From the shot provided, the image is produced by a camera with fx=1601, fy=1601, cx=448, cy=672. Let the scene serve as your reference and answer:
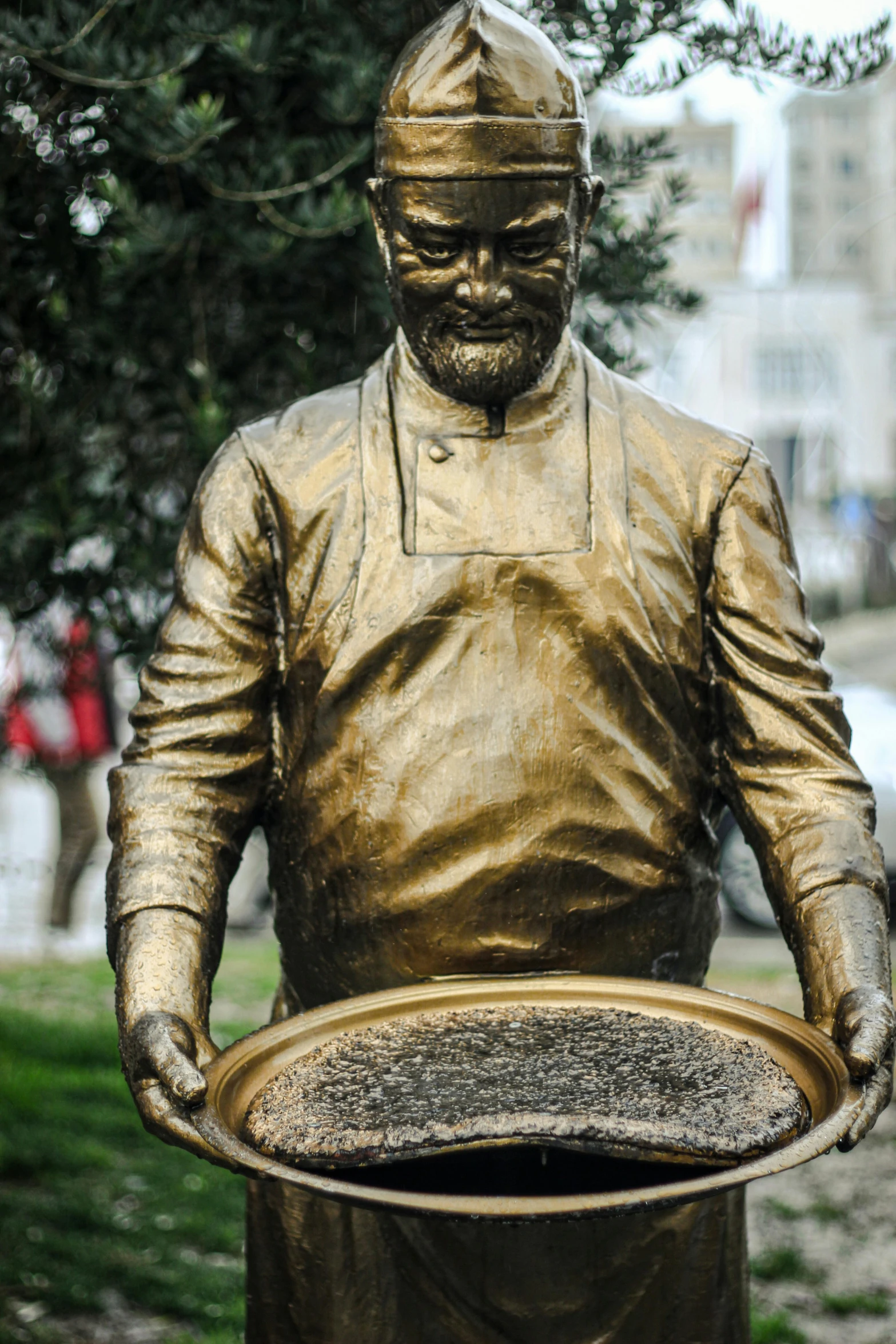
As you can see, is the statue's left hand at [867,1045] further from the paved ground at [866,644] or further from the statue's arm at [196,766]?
the paved ground at [866,644]

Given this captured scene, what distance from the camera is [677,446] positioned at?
237 centimetres

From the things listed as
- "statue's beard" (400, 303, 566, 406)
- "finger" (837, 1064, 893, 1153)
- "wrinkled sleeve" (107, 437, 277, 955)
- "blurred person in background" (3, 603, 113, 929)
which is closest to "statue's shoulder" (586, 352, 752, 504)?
"statue's beard" (400, 303, 566, 406)

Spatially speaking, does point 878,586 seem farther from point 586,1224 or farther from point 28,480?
point 586,1224

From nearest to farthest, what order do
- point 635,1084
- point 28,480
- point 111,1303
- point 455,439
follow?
1. point 635,1084
2. point 455,439
3. point 28,480
4. point 111,1303

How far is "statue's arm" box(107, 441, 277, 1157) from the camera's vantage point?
6.95ft

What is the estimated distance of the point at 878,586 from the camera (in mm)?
22531

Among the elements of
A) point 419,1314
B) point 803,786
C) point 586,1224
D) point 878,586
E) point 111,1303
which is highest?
point 803,786

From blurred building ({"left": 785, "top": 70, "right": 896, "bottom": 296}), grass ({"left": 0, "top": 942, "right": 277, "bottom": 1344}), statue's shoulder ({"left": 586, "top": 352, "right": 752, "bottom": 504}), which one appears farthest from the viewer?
blurred building ({"left": 785, "top": 70, "right": 896, "bottom": 296})

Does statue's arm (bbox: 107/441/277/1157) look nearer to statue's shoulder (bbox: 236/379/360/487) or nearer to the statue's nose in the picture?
statue's shoulder (bbox: 236/379/360/487)

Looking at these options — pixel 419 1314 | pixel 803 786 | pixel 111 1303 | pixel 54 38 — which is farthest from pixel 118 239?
pixel 111 1303

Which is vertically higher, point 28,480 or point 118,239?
point 118,239

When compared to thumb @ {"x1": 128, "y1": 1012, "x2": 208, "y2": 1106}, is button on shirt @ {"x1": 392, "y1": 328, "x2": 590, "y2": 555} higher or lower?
higher

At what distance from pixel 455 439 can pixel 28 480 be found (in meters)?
2.10

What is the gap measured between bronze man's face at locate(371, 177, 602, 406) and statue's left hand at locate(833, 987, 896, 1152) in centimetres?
96
